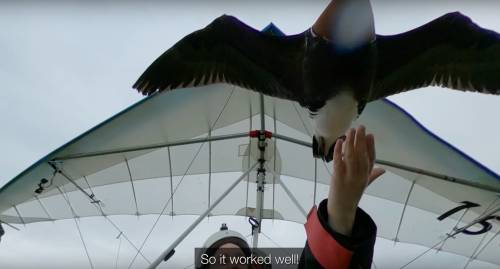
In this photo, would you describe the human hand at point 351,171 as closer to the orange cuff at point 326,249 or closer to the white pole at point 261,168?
the orange cuff at point 326,249

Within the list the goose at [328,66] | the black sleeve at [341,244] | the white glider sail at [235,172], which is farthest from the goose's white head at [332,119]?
→ the black sleeve at [341,244]

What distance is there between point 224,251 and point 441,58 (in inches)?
73.3

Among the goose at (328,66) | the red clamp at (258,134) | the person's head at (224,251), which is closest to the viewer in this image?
the person's head at (224,251)

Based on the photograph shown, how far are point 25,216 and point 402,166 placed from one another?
3.23 m

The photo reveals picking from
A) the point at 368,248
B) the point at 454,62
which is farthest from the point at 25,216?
the point at 368,248

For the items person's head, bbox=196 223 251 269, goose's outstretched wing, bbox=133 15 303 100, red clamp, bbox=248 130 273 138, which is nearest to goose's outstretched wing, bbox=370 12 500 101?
goose's outstretched wing, bbox=133 15 303 100

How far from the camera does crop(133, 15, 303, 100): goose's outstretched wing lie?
2.45 metres

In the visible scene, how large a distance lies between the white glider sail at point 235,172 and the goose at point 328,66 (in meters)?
0.50

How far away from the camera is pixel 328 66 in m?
1.92

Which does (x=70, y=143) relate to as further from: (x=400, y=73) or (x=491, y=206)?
(x=491, y=206)

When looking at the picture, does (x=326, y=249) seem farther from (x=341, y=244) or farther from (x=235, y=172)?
(x=235, y=172)

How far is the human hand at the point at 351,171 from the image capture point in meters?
0.59

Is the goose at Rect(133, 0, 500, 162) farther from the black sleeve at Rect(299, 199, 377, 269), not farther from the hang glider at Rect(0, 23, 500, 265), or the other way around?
the black sleeve at Rect(299, 199, 377, 269)

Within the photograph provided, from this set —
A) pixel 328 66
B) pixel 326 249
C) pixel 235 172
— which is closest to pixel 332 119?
pixel 328 66
